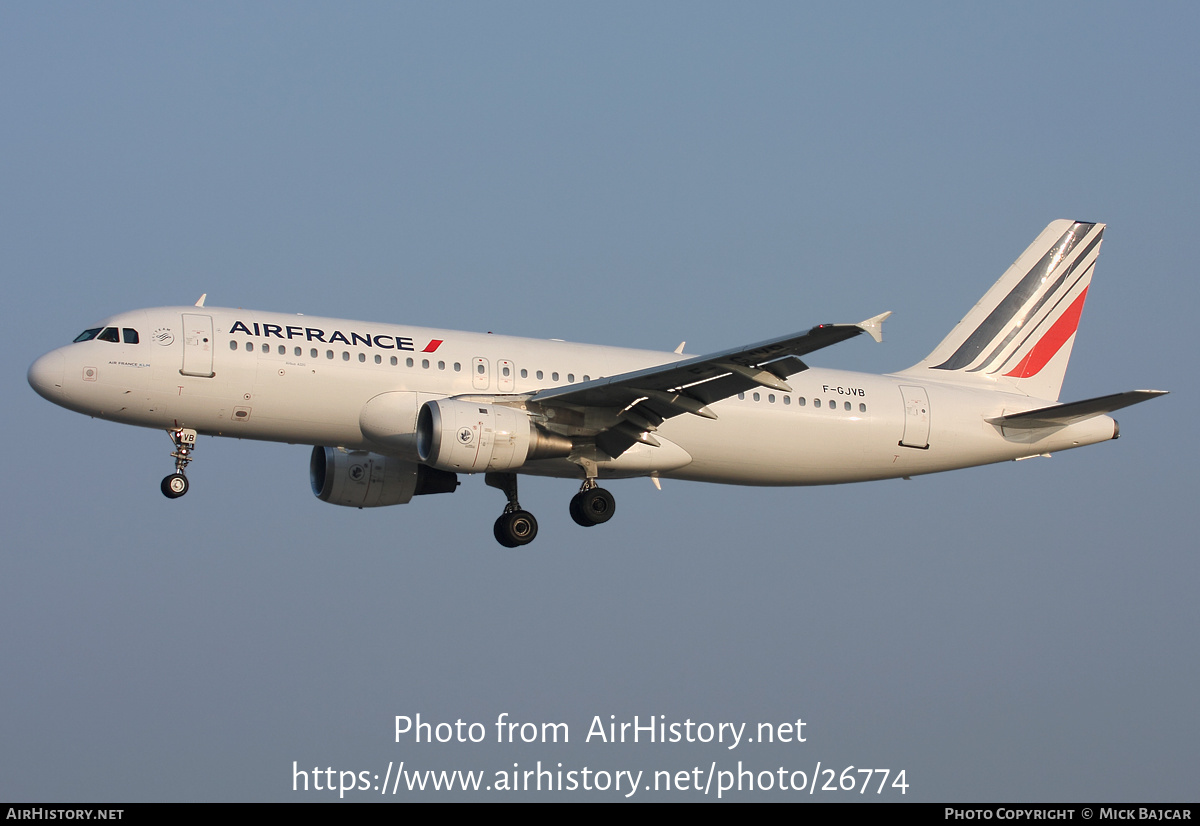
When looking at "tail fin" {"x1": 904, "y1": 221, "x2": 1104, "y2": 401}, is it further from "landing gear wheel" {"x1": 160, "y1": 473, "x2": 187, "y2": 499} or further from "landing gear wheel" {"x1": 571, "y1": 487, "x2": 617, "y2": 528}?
"landing gear wheel" {"x1": 160, "y1": 473, "x2": 187, "y2": 499}

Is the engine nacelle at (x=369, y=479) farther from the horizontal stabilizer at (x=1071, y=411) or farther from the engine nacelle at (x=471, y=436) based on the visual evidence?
the horizontal stabilizer at (x=1071, y=411)

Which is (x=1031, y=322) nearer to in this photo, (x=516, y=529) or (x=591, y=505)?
(x=591, y=505)

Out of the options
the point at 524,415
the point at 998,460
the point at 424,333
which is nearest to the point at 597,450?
the point at 524,415

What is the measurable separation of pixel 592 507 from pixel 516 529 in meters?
2.09

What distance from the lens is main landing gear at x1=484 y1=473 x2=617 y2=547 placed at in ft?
117

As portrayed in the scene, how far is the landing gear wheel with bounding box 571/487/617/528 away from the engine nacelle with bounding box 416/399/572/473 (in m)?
2.73

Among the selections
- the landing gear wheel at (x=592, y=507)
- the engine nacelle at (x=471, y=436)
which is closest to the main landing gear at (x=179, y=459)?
the engine nacelle at (x=471, y=436)

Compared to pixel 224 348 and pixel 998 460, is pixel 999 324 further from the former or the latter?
pixel 224 348

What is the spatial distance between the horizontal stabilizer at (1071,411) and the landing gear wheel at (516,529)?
12590 mm

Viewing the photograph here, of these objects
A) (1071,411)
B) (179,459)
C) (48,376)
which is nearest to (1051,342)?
(1071,411)

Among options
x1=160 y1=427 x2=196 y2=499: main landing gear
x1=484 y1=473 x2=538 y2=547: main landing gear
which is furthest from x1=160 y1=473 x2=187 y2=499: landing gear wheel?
x1=484 y1=473 x2=538 y2=547: main landing gear

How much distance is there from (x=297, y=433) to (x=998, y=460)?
18.6 metres

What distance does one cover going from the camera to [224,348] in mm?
32812

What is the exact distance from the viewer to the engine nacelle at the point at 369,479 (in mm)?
38469
